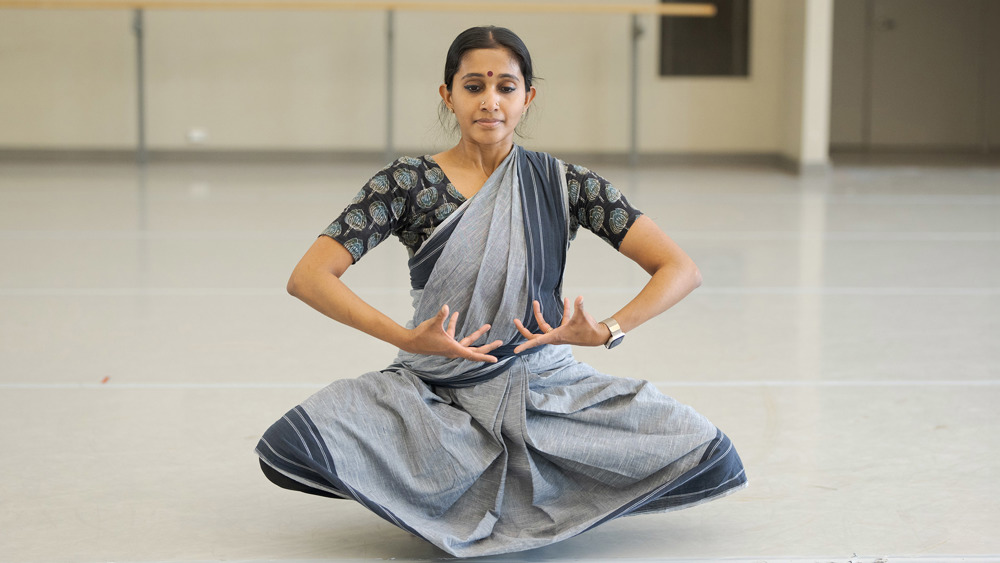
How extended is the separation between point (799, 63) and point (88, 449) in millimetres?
7381

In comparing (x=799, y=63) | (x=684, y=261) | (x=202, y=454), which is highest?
(x=799, y=63)

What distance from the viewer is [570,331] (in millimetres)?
1824

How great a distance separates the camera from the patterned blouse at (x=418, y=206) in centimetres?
195

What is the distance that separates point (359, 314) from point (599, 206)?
0.44 m

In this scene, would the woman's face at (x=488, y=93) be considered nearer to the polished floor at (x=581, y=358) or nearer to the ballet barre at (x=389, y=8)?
the polished floor at (x=581, y=358)

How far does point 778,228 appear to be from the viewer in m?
5.93

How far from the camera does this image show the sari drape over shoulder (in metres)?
1.86

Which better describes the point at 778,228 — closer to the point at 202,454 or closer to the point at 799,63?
the point at 799,63

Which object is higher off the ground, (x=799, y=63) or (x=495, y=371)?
(x=799, y=63)

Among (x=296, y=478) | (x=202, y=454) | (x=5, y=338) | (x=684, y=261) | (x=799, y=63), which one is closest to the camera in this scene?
(x=296, y=478)

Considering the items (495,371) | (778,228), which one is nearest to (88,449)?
(495,371)

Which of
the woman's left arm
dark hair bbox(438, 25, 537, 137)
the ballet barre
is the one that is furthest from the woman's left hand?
the ballet barre

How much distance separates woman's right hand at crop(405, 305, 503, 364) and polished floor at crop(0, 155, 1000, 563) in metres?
0.35

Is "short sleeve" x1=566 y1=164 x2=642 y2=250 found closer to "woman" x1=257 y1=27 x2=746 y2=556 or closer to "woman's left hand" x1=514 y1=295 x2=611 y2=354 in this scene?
"woman" x1=257 y1=27 x2=746 y2=556
